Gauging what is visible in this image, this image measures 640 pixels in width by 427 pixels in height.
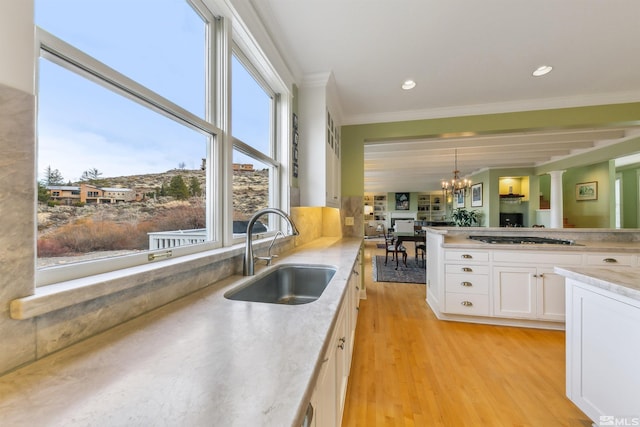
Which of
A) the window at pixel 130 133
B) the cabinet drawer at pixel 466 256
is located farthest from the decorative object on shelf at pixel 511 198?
the window at pixel 130 133

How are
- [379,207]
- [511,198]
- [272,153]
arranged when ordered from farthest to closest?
[379,207], [511,198], [272,153]

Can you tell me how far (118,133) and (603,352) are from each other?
2.41m

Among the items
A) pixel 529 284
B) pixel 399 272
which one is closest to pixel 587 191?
pixel 399 272

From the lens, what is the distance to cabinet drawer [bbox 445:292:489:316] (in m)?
2.68

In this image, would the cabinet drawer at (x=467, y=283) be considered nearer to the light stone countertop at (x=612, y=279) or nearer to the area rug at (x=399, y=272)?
the light stone countertop at (x=612, y=279)

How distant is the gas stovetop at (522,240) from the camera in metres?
2.71

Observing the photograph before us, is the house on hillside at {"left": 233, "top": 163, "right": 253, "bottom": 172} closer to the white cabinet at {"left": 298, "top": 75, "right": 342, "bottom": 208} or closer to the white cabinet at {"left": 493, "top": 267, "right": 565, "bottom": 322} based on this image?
the white cabinet at {"left": 298, "top": 75, "right": 342, "bottom": 208}

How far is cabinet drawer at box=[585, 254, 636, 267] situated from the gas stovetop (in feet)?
0.81

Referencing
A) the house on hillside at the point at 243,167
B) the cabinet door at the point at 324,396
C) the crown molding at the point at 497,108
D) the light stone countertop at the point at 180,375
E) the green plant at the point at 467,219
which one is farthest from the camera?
the green plant at the point at 467,219

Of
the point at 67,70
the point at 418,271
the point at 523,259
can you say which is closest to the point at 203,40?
the point at 67,70

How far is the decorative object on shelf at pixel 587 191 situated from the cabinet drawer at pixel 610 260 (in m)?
4.44

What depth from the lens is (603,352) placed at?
1250 mm

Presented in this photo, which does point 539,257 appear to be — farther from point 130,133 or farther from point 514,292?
point 130,133

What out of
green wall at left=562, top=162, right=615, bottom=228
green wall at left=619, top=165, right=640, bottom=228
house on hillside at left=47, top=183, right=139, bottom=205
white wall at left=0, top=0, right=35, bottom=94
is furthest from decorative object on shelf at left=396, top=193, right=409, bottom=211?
white wall at left=0, top=0, right=35, bottom=94
